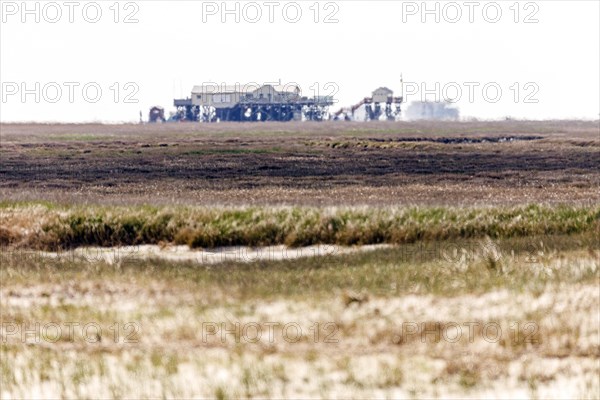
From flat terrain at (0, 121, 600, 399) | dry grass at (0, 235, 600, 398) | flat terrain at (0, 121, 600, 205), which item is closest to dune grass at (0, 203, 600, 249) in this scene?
flat terrain at (0, 121, 600, 399)

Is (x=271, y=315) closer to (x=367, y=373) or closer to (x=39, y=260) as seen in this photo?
(x=367, y=373)

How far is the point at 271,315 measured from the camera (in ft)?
66.6

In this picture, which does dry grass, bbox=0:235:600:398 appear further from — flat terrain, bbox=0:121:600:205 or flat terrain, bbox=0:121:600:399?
flat terrain, bbox=0:121:600:205

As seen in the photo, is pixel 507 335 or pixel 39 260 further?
pixel 39 260

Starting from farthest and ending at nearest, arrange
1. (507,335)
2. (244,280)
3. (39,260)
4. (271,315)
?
(39,260) → (244,280) → (271,315) → (507,335)

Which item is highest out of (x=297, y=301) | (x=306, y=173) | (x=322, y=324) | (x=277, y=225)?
(x=306, y=173)

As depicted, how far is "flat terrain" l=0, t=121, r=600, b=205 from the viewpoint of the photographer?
46938 mm

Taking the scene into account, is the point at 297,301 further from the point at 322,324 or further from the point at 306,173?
the point at 306,173

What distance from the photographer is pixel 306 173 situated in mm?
65062

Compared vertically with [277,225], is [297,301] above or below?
below

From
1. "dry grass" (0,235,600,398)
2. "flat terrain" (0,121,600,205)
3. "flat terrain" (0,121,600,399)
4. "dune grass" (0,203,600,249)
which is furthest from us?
"flat terrain" (0,121,600,205)

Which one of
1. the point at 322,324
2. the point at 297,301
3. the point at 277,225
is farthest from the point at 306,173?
the point at 322,324

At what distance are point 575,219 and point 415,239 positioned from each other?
16.0 ft

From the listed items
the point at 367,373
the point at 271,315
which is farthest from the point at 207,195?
the point at 367,373
